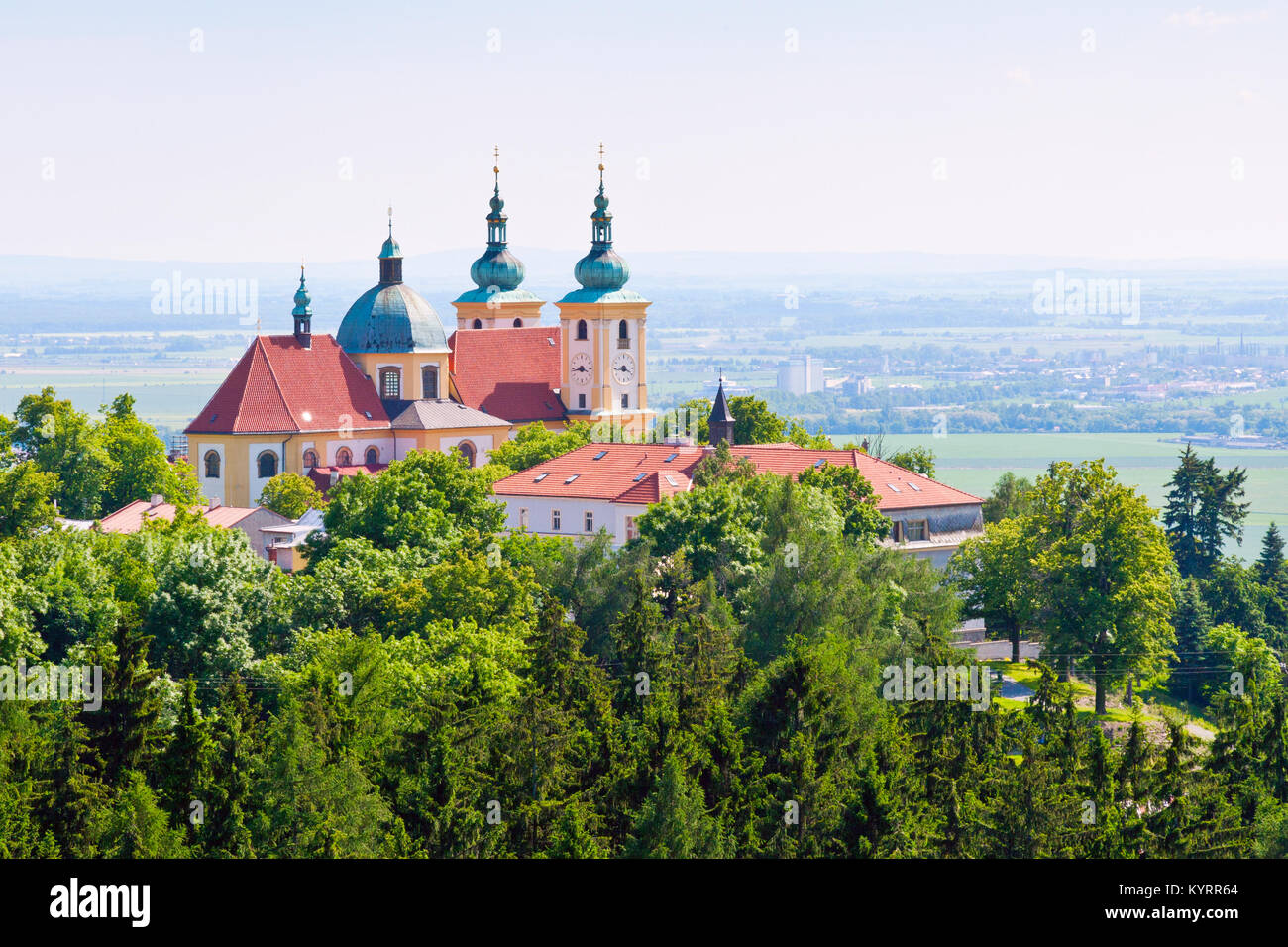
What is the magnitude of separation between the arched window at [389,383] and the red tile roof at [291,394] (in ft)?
3.81

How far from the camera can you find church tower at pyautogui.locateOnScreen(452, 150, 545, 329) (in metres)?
115

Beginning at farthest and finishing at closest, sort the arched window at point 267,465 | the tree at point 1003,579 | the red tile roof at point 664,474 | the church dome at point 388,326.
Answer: the church dome at point 388,326
the arched window at point 267,465
the red tile roof at point 664,474
the tree at point 1003,579

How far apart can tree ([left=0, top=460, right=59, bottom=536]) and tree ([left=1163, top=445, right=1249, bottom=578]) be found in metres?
45.2

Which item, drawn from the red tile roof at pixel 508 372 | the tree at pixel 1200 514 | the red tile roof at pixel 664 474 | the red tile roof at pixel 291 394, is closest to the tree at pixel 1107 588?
the red tile roof at pixel 664 474

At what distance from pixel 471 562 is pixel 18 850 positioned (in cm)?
2186

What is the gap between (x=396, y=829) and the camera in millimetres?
35188

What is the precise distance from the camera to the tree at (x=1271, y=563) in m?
81.9

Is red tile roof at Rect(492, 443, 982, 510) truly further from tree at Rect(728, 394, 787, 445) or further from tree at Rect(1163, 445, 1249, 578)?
tree at Rect(1163, 445, 1249, 578)

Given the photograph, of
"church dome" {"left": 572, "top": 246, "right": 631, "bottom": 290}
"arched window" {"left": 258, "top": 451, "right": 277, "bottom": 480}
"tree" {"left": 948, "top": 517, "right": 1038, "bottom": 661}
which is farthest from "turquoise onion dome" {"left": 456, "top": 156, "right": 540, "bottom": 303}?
"tree" {"left": 948, "top": 517, "right": 1038, "bottom": 661}

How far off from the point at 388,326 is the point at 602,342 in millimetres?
11635

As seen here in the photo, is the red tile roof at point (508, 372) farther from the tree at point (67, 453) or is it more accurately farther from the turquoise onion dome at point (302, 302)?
the tree at point (67, 453)

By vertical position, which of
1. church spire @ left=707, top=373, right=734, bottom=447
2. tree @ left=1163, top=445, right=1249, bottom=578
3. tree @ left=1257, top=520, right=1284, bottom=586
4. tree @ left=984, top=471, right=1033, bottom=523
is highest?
church spire @ left=707, top=373, right=734, bottom=447

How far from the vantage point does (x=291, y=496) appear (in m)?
84.3
